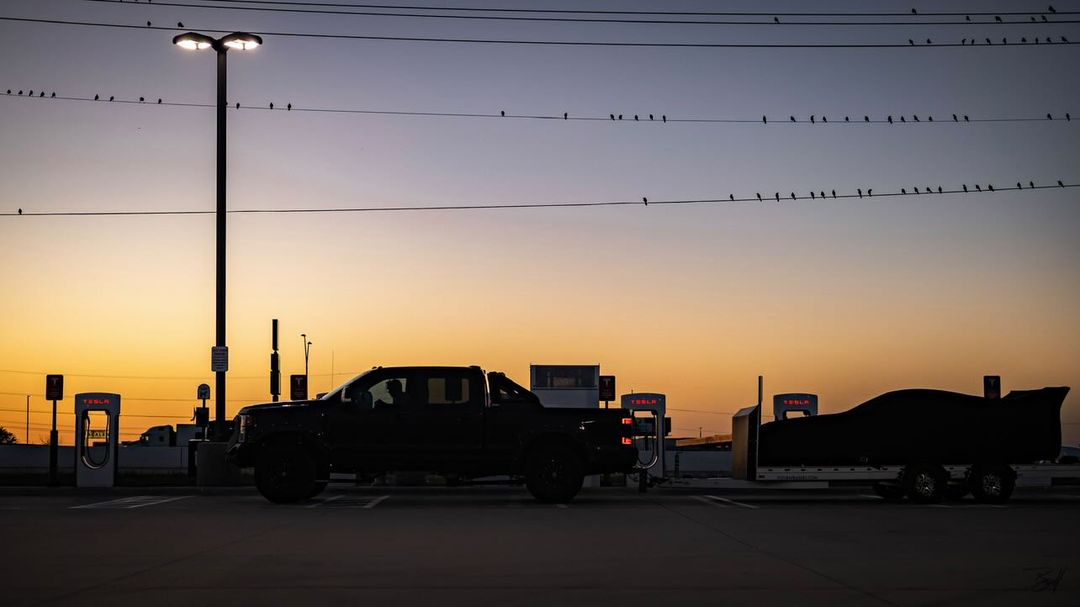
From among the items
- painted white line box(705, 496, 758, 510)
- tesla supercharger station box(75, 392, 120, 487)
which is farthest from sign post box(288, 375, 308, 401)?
painted white line box(705, 496, 758, 510)

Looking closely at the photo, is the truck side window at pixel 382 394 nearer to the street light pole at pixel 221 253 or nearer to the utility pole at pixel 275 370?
the street light pole at pixel 221 253

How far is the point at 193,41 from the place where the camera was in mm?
26516

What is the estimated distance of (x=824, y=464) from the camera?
22375 millimetres

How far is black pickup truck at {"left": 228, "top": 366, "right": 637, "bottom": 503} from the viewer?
21453 millimetres

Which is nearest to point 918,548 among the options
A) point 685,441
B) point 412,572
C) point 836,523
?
point 836,523

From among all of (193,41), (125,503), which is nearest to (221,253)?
(193,41)

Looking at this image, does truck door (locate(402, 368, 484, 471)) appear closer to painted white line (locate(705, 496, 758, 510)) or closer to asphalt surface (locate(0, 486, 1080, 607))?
asphalt surface (locate(0, 486, 1080, 607))

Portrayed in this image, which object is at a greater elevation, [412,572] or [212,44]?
[212,44]

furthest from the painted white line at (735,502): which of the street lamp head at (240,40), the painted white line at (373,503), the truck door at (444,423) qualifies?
the street lamp head at (240,40)

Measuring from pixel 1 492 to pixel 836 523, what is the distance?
16.8m

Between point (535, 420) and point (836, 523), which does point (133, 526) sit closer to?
point (535, 420)

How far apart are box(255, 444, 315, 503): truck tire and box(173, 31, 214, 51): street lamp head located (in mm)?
9415

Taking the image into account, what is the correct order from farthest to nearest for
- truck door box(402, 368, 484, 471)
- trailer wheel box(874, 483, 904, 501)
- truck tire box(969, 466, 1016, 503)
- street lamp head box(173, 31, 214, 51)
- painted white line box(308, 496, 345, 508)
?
street lamp head box(173, 31, 214, 51) → trailer wheel box(874, 483, 904, 501) → truck tire box(969, 466, 1016, 503) → truck door box(402, 368, 484, 471) → painted white line box(308, 496, 345, 508)

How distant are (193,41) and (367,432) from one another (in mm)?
9773
